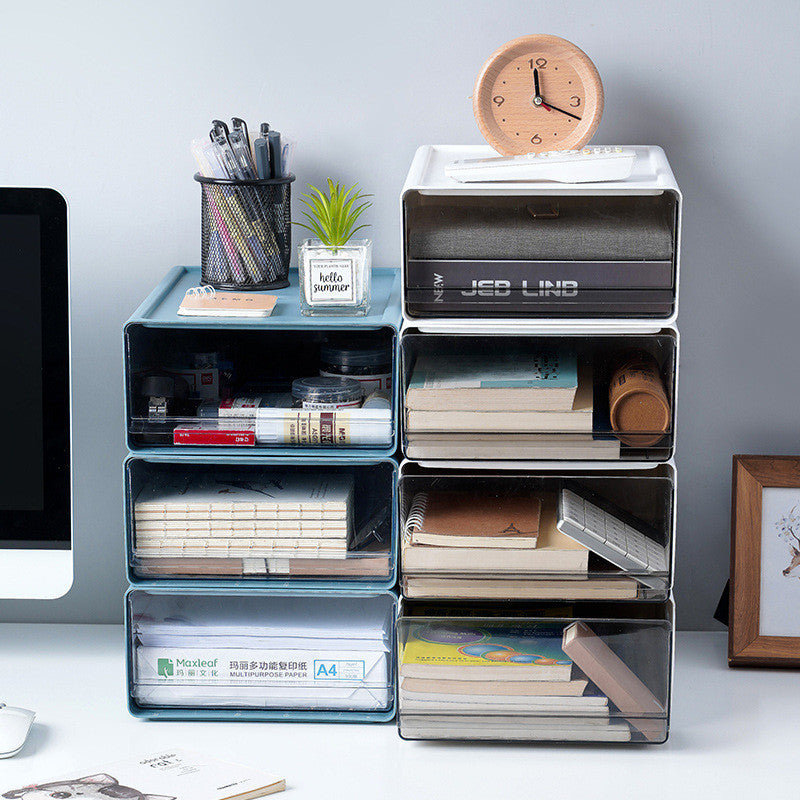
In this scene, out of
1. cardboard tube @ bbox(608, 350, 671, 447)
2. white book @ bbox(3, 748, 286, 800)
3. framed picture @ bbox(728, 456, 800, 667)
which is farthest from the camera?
framed picture @ bbox(728, 456, 800, 667)

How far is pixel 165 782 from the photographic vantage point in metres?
1.22

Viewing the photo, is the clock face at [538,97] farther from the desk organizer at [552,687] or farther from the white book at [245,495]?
the desk organizer at [552,687]

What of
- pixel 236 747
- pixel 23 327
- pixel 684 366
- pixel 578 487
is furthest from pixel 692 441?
pixel 23 327

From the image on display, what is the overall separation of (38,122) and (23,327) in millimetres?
391

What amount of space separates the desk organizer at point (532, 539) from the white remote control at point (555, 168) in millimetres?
320

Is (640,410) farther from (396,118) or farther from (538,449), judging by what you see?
(396,118)

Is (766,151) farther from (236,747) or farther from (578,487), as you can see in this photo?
(236,747)

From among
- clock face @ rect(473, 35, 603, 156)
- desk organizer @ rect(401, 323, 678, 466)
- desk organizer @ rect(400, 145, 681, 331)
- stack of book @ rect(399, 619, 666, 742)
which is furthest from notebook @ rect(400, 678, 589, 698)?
clock face @ rect(473, 35, 603, 156)

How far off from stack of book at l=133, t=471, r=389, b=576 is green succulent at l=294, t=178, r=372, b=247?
314mm

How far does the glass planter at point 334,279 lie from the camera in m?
1.35

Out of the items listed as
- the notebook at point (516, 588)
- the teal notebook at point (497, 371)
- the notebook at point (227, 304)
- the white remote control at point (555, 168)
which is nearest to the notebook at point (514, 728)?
the notebook at point (516, 588)

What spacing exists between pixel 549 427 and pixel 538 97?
398 mm

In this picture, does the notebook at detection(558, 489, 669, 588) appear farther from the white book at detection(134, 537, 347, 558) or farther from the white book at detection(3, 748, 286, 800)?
the white book at detection(3, 748, 286, 800)

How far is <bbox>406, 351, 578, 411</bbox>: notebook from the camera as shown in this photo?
1306mm
